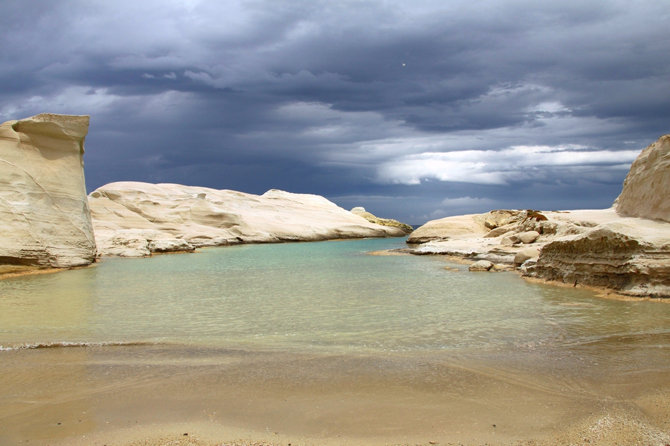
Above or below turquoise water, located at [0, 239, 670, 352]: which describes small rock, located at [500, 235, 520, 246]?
above

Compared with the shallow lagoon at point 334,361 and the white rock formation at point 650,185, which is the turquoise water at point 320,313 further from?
the white rock formation at point 650,185

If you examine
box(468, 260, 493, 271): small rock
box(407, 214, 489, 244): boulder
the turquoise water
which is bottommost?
the turquoise water

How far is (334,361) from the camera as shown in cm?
539

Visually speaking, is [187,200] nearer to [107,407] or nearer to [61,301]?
[61,301]

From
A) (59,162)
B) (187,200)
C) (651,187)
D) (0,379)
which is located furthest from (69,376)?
(187,200)

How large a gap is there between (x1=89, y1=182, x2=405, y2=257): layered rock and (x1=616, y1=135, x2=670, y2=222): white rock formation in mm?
21453

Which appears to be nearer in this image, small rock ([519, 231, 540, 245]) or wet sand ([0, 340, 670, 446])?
wet sand ([0, 340, 670, 446])

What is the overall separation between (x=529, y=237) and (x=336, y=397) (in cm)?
1756

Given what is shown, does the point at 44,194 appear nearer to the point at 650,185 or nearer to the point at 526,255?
the point at 526,255

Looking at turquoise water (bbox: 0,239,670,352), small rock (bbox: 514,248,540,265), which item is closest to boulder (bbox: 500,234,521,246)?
small rock (bbox: 514,248,540,265)

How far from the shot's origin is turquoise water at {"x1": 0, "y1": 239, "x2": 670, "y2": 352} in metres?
6.43

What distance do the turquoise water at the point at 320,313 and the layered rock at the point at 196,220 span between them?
13.8 m

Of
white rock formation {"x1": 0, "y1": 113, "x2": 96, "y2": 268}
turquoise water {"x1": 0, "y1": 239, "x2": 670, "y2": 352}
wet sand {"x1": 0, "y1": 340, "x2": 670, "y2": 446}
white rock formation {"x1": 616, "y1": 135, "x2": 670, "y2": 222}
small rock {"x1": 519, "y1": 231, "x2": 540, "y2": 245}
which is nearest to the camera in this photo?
wet sand {"x1": 0, "y1": 340, "x2": 670, "y2": 446}

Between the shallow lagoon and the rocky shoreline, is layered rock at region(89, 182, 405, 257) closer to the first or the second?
the rocky shoreline
